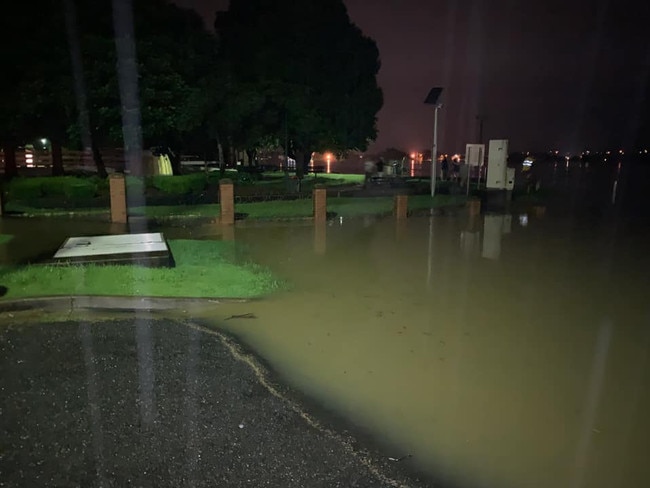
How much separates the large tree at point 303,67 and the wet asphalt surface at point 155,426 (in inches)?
931

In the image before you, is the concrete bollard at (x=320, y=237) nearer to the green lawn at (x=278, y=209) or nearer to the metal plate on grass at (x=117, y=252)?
the green lawn at (x=278, y=209)

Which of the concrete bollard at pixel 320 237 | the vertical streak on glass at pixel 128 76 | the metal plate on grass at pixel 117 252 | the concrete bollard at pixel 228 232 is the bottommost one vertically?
the concrete bollard at pixel 320 237

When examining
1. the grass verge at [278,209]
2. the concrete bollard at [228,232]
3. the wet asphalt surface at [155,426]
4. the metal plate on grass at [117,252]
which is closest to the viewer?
the wet asphalt surface at [155,426]

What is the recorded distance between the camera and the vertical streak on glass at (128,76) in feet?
64.0

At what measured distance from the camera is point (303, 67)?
3256 centimetres

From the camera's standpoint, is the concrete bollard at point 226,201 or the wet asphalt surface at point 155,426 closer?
the wet asphalt surface at point 155,426

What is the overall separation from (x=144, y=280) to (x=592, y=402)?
234 inches

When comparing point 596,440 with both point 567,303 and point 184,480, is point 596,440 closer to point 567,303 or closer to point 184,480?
point 184,480

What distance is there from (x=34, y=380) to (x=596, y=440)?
467cm

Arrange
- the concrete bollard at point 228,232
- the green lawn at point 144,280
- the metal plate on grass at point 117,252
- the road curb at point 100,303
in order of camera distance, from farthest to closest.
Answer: the concrete bollard at point 228,232, the metal plate on grass at point 117,252, the green lawn at point 144,280, the road curb at point 100,303

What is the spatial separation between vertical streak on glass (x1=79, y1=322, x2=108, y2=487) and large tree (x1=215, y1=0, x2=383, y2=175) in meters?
23.1

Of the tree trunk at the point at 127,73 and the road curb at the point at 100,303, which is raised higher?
the tree trunk at the point at 127,73

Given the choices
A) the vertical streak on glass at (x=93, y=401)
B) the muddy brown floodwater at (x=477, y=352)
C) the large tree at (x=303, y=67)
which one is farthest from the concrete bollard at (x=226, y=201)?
the large tree at (x=303, y=67)

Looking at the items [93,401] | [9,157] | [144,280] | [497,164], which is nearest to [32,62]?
[9,157]
